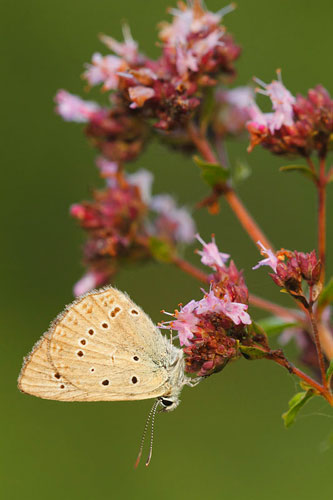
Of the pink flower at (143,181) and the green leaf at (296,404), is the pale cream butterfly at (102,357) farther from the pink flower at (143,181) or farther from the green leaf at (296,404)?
the pink flower at (143,181)

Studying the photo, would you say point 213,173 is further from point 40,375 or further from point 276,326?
point 40,375

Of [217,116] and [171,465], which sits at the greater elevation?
[217,116]

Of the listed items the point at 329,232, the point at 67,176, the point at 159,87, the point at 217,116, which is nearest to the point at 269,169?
the point at 329,232

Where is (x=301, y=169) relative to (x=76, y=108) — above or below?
below

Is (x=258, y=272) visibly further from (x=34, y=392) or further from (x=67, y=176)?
(x=34, y=392)

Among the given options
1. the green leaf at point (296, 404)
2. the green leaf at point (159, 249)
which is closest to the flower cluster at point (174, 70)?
the green leaf at point (159, 249)

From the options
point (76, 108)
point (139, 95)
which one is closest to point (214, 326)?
point (139, 95)

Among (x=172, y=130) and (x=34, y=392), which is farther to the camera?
(x=172, y=130)
